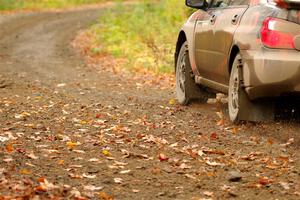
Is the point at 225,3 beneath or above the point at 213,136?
above

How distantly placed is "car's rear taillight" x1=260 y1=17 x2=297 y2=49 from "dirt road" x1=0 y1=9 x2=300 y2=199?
0.97m

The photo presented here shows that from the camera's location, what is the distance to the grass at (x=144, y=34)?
1894cm

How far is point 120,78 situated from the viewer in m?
16.5

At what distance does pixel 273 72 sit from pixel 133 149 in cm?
160

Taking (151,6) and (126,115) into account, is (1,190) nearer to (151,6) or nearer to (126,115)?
(126,115)

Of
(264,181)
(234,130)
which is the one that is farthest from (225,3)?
(264,181)

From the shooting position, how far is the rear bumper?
7656 millimetres

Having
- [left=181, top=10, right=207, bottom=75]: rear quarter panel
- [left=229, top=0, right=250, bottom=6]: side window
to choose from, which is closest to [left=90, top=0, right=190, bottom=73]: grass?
[left=181, top=10, right=207, bottom=75]: rear quarter panel

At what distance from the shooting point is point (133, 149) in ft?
24.6

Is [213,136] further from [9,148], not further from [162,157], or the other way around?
[9,148]

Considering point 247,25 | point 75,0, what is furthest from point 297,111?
point 75,0

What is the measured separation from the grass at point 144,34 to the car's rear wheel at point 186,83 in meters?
6.16

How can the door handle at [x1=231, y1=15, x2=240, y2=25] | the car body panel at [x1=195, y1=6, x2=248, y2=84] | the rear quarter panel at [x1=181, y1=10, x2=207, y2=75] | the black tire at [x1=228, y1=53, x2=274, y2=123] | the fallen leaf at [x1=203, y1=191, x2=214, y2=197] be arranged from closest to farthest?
the fallen leaf at [x1=203, y1=191, x2=214, y2=197]
the black tire at [x1=228, y1=53, x2=274, y2=123]
the door handle at [x1=231, y1=15, x2=240, y2=25]
the car body panel at [x1=195, y1=6, x2=248, y2=84]
the rear quarter panel at [x1=181, y1=10, x2=207, y2=75]

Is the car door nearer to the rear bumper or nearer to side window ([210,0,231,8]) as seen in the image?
side window ([210,0,231,8])
